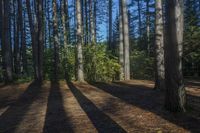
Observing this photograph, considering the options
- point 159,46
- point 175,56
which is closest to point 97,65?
point 159,46

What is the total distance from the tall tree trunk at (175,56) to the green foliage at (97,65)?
50.6 feet

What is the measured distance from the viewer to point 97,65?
24.3 metres

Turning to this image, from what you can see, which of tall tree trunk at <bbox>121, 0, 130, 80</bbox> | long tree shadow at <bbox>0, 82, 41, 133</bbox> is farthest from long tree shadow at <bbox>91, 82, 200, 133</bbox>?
tall tree trunk at <bbox>121, 0, 130, 80</bbox>

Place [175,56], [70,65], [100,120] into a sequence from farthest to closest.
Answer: [70,65]
[175,56]
[100,120]

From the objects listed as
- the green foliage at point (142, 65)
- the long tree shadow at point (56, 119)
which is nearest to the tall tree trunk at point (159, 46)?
the long tree shadow at point (56, 119)

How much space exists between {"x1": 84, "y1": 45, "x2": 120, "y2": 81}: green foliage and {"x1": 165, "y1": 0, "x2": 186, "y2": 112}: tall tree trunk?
15.4 metres

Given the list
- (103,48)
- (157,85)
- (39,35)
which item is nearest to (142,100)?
(157,85)

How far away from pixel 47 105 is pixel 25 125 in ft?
9.96

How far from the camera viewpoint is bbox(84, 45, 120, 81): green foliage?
2420 centimetres

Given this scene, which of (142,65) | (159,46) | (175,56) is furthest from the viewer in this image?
(142,65)

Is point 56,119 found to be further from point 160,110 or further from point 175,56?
point 175,56

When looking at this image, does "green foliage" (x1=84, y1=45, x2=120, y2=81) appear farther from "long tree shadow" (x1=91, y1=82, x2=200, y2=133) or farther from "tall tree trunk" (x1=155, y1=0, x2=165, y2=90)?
"long tree shadow" (x1=91, y1=82, x2=200, y2=133)

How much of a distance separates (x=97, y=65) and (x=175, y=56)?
52.2ft

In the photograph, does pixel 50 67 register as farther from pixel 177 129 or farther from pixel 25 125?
pixel 177 129
